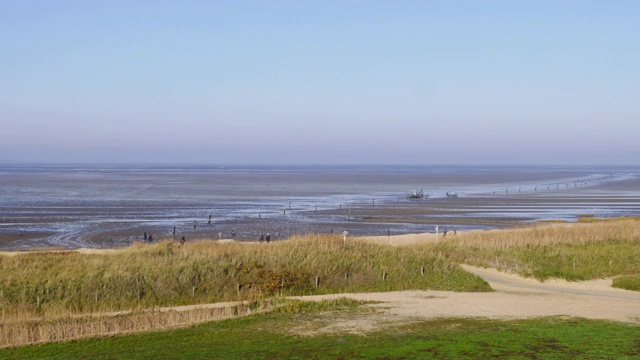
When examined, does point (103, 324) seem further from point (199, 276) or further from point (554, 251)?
point (554, 251)

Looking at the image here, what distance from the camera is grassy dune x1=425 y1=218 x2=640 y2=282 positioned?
36094mm

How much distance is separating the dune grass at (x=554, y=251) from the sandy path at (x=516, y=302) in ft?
8.39

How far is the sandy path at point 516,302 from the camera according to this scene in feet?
80.5

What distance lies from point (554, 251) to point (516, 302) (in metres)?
14.1

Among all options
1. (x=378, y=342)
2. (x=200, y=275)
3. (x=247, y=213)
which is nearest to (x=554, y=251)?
(x=200, y=275)

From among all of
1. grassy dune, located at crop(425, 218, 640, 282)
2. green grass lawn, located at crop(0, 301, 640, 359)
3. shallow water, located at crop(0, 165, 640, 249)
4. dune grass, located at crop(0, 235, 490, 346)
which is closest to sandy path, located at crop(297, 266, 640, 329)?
green grass lawn, located at crop(0, 301, 640, 359)

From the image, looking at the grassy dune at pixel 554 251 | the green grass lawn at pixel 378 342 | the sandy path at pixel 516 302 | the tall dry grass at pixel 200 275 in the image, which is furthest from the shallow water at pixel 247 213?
the green grass lawn at pixel 378 342

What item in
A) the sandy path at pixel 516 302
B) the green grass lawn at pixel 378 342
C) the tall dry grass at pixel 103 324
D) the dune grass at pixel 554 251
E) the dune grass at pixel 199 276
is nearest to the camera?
the green grass lawn at pixel 378 342

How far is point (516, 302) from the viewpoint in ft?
89.5

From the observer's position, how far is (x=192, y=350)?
19.4 meters

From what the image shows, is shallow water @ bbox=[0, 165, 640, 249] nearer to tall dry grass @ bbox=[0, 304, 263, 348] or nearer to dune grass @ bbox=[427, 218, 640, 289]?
dune grass @ bbox=[427, 218, 640, 289]

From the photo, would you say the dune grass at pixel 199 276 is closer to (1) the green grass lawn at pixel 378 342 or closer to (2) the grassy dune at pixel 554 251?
(2) the grassy dune at pixel 554 251

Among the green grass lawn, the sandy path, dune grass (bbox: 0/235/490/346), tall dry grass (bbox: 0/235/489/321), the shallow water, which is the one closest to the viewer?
the green grass lawn

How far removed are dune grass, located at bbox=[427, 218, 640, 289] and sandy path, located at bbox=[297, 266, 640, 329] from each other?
8.39 ft
